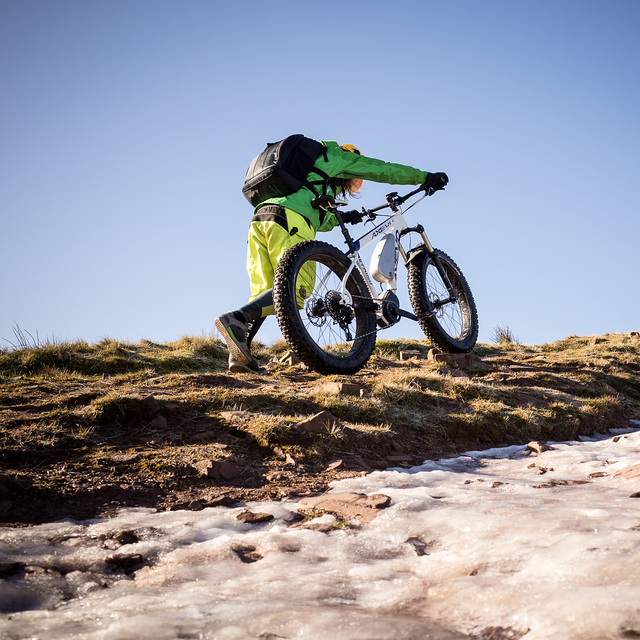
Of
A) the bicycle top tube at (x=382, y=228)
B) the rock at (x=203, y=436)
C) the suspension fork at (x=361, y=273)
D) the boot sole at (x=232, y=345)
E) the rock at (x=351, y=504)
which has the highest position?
the bicycle top tube at (x=382, y=228)

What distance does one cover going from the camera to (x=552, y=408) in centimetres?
506

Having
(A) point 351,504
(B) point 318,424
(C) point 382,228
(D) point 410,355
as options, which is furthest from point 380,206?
(A) point 351,504

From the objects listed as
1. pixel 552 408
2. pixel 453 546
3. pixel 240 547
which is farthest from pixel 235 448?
pixel 552 408

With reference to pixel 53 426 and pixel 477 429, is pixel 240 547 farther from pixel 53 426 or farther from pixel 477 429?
pixel 477 429

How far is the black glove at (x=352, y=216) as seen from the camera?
20.3 ft

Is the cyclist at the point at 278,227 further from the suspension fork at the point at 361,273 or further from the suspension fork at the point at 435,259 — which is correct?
the suspension fork at the point at 435,259

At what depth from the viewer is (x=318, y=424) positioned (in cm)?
373

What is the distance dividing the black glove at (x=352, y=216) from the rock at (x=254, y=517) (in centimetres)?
434

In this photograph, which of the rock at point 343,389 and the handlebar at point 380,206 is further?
the handlebar at point 380,206

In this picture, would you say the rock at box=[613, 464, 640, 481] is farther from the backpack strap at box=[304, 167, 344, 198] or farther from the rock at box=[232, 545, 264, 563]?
the backpack strap at box=[304, 167, 344, 198]

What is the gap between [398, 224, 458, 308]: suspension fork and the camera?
22.5ft

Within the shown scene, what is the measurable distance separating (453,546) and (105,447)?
235 centimetres

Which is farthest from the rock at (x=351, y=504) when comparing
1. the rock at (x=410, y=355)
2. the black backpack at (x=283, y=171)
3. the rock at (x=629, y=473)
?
the rock at (x=410, y=355)

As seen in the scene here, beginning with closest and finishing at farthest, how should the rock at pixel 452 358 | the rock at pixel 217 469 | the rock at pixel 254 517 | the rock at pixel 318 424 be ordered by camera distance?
1. the rock at pixel 254 517
2. the rock at pixel 217 469
3. the rock at pixel 318 424
4. the rock at pixel 452 358
